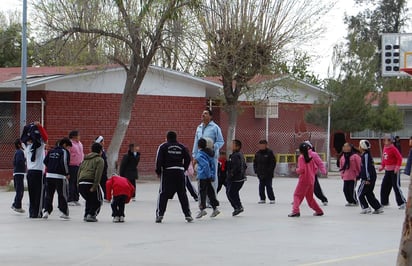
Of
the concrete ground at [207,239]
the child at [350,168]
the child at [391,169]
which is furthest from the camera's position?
the child at [350,168]

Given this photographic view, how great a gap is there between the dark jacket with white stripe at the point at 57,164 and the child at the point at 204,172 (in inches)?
98.7

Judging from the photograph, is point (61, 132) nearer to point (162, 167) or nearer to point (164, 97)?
point (164, 97)

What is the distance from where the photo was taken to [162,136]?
34.7 m

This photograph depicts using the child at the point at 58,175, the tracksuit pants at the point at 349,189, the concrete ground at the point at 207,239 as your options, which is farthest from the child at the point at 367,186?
the child at the point at 58,175

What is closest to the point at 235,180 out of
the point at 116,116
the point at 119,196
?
the point at 119,196

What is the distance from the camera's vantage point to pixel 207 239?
1434cm

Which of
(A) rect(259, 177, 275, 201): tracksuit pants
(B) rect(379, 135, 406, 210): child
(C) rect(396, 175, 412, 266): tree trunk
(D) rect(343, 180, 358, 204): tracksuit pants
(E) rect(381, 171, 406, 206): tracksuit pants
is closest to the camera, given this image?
(C) rect(396, 175, 412, 266): tree trunk

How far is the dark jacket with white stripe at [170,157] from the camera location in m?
16.8

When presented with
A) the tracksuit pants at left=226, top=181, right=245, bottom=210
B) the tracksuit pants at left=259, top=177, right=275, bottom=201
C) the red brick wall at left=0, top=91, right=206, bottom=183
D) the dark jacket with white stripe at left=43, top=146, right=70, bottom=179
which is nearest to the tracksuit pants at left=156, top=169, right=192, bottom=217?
the tracksuit pants at left=226, top=181, right=245, bottom=210

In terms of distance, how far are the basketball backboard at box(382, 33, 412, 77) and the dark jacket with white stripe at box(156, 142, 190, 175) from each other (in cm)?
1920


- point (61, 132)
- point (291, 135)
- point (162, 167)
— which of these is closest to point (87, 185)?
point (162, 167)

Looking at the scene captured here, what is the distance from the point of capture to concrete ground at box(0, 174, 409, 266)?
12039mm

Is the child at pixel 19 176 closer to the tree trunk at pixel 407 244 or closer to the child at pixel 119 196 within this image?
the child at pixel 119 196

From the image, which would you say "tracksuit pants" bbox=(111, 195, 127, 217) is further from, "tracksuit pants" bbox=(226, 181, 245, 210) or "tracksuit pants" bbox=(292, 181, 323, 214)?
"tracksuit pants" bbox=(292, 181, 323, 214)
